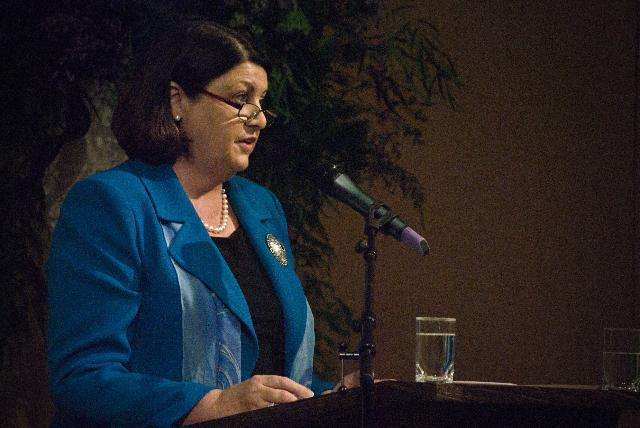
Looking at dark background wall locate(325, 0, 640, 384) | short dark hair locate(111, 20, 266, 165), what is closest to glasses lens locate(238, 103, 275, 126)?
short dark hair locate(111, 20, 266, 165)

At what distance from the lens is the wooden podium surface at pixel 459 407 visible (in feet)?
4.01

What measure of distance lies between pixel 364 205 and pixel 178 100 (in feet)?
2.22

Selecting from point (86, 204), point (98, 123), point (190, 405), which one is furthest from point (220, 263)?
point (98, 123)

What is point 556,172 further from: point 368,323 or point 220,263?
point 368,323

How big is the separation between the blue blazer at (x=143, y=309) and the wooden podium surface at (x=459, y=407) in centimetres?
32

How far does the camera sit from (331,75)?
2986mm

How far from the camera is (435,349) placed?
1692 mm

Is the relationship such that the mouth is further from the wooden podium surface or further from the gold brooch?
the wooden podium surface

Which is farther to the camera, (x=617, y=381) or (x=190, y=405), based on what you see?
(x=617, y=381)

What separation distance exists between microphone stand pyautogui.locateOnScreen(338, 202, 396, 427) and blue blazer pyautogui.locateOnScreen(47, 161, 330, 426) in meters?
0.30

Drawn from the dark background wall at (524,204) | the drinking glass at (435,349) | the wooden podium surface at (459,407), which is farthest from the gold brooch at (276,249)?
the dark background wall at (524,204)

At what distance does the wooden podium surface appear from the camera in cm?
122

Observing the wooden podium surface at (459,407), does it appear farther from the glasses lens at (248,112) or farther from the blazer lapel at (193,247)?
the glasses lens at (248,112)

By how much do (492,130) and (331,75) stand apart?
1.17 meters
